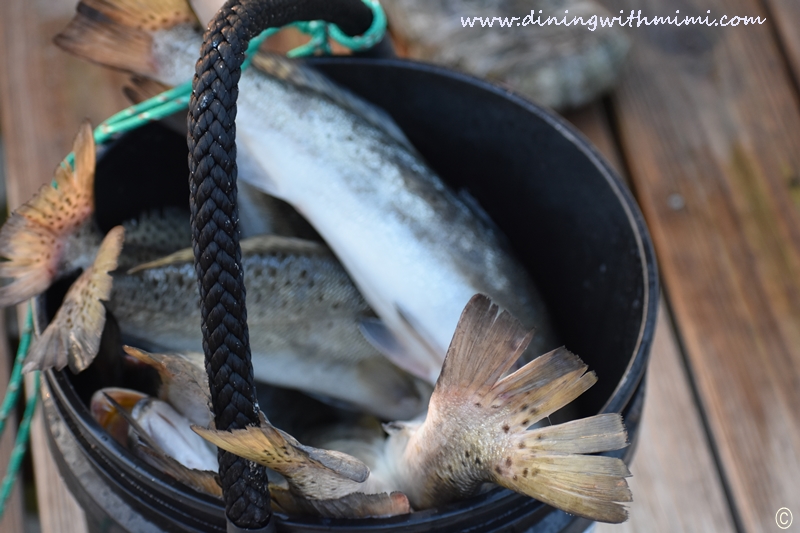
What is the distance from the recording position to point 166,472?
53cm

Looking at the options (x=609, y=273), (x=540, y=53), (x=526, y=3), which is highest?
(x=526, y=3)

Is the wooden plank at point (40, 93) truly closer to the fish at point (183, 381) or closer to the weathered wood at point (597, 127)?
the fish at point (183, 381)

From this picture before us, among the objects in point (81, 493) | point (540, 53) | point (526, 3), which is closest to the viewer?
point (81, 493)

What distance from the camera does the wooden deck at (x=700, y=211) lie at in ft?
3.29

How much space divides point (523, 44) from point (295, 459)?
107cm

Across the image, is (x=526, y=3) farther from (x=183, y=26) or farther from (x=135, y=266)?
(x=135, y=266)

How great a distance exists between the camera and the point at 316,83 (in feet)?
2.77

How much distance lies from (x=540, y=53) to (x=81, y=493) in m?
1.04

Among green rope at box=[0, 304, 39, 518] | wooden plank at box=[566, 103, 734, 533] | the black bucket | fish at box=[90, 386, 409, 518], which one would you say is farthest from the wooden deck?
fish at box=[90, 386, 409, 518]

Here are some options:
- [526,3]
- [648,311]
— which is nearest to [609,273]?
[648,311]

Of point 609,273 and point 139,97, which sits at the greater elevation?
point 139,97

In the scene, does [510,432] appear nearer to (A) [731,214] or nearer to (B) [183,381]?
(B) [183,381]

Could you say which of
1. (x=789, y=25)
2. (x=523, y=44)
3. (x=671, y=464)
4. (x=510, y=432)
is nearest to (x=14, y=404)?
(x=510, y=432)

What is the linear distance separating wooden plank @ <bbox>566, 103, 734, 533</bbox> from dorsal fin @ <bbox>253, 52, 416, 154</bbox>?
→ 554mm
